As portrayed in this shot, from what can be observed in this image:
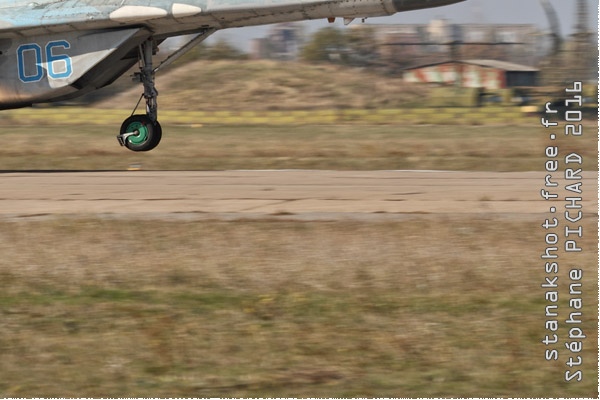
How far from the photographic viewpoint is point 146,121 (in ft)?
66.5

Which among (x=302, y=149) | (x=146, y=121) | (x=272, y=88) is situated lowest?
(x=302, y=149)

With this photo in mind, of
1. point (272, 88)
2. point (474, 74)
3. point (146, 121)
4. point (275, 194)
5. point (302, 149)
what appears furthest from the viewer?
point (474, 74)

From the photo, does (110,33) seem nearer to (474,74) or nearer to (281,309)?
(281,309)

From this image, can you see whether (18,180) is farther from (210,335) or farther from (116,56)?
(210,335)

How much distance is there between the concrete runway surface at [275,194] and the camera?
562 inches

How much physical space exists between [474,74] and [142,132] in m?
41.5

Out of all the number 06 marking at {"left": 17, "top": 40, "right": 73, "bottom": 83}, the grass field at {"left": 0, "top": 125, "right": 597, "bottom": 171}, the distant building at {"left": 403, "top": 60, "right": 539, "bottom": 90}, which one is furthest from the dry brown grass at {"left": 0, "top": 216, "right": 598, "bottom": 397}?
the distant building at {"left": 403, "top": 60, "right": 539, "bottom": 90}

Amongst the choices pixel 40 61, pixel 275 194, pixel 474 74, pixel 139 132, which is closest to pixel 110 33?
pixel 40 61

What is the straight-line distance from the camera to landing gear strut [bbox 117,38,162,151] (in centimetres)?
2025

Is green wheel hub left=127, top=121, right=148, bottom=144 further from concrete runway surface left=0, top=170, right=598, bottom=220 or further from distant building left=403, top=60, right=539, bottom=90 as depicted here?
distant building left=403, top=60, right=539, bottom=90

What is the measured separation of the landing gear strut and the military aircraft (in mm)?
20

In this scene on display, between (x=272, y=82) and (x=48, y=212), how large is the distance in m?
39.9

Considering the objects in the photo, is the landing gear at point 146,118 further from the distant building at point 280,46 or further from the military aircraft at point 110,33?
the distant building at point 280,46

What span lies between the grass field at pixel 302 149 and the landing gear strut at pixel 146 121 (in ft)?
7.07
